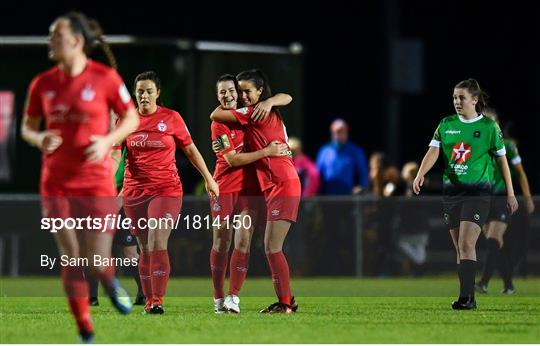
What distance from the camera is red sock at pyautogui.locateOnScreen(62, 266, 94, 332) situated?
11.1m

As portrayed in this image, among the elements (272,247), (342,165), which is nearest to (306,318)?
(272,247)

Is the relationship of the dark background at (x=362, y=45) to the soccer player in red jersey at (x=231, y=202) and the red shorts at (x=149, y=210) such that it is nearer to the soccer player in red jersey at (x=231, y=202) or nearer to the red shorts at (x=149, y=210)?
the soccer player in red jersey at (x=231, y=202)

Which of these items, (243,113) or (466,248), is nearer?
(243,113)

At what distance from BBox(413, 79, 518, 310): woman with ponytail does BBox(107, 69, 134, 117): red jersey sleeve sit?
162 inches

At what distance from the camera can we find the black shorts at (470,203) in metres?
14.7

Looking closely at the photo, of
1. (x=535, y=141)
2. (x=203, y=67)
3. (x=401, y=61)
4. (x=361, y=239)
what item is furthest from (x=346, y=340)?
(x=535, y=141)

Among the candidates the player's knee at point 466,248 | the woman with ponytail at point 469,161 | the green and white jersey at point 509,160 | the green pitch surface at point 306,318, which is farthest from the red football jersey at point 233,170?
the green and white jersey at point 509,160

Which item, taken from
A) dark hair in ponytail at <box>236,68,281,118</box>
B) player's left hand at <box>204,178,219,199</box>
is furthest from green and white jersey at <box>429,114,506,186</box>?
player's left hand at <box>204,178,219,199</box>

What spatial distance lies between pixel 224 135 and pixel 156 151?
61 cm

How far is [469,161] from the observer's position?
48.4 ft

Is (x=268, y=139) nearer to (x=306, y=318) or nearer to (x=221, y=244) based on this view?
(x=221, y=244)

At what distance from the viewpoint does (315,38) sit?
32.8 metres

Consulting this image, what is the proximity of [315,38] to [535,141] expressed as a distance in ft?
15.6

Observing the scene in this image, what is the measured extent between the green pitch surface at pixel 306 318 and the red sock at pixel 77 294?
1.79 ft
